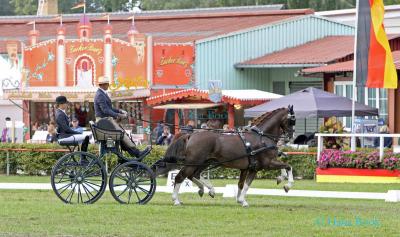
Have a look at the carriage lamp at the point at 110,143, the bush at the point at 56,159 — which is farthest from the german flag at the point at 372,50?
the carriage lamp at the point at 110,143

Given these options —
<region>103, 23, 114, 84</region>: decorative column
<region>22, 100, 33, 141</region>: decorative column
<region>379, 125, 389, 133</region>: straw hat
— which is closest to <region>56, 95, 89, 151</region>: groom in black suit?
<region>379, 125, 389, 133</region>: straw hat

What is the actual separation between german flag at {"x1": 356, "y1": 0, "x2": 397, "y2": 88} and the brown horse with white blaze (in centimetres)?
968

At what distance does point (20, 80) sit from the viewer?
145 feet

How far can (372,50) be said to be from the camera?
90.3 feet

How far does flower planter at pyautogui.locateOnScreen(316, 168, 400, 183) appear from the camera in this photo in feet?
84.4

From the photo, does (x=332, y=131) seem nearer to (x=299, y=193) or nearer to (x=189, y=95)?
(x=299, y=193)

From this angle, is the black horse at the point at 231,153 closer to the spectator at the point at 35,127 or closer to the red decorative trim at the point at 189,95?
the red decorative trim at the point at 189,95

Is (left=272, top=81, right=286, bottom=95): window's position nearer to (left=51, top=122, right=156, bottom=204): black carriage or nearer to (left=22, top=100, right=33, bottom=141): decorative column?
(left=22, top=100, right=33, bottom=141): decorative column

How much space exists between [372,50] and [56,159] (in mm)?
9196

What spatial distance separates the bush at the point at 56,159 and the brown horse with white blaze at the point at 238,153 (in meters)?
9.52

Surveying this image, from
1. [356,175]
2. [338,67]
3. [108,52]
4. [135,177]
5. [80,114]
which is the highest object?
[108,52]

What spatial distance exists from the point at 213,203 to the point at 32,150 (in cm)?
1296

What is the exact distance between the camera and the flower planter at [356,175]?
25734 millimetres

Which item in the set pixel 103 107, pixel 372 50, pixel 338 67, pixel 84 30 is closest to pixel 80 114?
pixel 84 30
